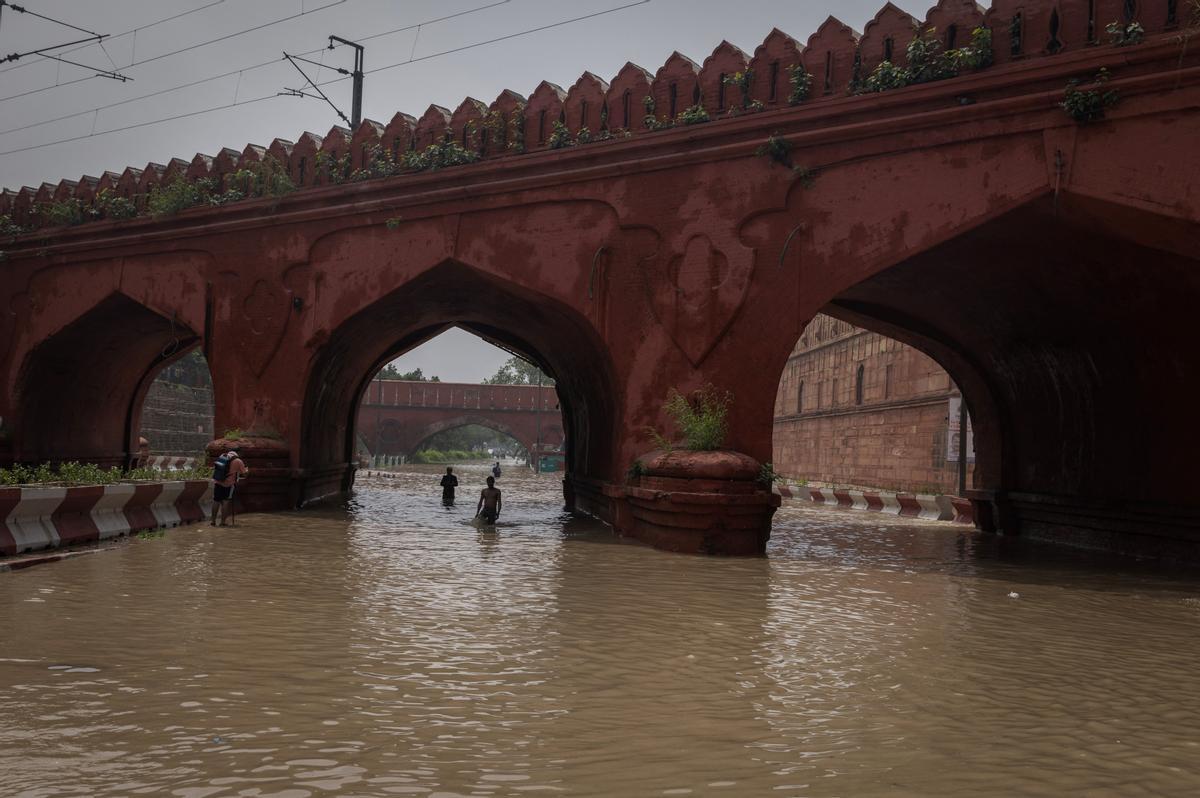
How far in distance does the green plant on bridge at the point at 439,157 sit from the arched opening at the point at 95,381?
546cm

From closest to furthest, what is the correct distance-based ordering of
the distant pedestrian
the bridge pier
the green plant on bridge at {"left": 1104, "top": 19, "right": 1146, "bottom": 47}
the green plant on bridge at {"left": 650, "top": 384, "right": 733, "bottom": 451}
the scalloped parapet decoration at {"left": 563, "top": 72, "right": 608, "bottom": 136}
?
the green plant on bridge at {"left": 1104, "top": 19, "right": 1146, "bottom": 47} < the bridge pier < the green plant on bridge at {"left": 650, "top": 384, "right": 733, "bottom": 451} < the distant pedestrian < the scalloped parapet decoration at {"left": 563, "top": 72, "right": 608, "bottom": 136}

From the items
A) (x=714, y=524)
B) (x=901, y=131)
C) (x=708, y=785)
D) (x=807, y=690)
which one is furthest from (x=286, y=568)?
(x=901, y=131)

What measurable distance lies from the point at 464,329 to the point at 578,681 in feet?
57.0

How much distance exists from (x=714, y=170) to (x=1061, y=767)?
957 cm

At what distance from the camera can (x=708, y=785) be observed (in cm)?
359

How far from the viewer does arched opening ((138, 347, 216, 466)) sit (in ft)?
114

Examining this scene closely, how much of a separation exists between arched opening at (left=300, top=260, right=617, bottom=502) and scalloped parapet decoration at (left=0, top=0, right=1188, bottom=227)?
7.19ft

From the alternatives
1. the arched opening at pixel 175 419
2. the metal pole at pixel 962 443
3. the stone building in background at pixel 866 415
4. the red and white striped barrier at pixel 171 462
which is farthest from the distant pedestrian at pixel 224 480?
the arched opening at pixel 175 419

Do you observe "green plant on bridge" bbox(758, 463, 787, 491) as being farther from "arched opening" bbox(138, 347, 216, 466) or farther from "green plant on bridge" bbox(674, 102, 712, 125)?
"arched opening" bbox(138, 347, 216, 466)

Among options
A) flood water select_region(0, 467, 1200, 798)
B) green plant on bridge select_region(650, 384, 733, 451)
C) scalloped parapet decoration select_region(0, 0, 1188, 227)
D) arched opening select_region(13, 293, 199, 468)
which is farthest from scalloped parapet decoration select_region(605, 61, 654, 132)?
arched opening select_region(13, 293, 199, 468)

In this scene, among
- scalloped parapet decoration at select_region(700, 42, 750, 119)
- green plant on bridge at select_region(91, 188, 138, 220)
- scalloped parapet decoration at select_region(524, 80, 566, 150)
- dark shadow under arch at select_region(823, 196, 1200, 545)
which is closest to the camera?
dark shadow under arch at select_region(823, 196, 1200, 545)

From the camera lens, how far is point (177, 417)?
123 feet

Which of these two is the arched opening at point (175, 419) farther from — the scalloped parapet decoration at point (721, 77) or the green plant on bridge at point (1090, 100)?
the green plant on bridge at point (1090, 100)

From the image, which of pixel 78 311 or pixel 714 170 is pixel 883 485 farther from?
pixel 78 311
